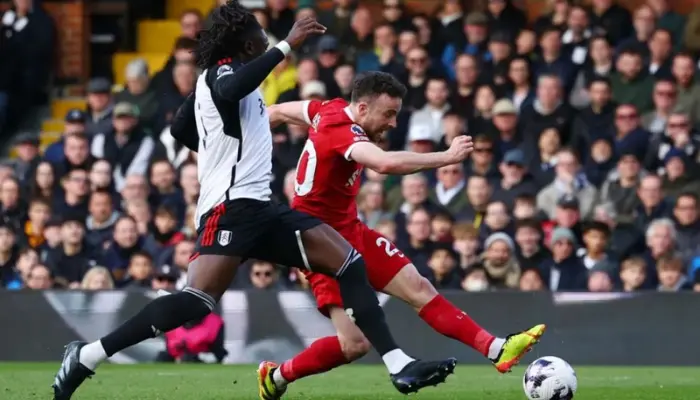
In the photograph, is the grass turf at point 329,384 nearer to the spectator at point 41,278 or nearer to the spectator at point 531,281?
the spectator at point 531,281

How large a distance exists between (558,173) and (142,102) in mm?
4706

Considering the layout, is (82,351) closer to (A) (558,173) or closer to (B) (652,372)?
(B) (652,372)

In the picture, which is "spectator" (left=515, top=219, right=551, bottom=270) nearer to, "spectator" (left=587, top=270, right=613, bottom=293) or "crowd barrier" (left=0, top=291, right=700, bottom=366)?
"spectator" (left=587, top=270, right=613, bottom=293)

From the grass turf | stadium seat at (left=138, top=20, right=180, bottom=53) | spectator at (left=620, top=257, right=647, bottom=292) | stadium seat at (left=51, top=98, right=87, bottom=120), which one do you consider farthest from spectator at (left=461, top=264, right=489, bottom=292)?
stadium seat at (left=51, top=98, right=87, bottom=120)

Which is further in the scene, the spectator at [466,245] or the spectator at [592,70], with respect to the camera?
the spectator at [592,70]

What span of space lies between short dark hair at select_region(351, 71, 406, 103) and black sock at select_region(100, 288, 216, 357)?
145 centimetres

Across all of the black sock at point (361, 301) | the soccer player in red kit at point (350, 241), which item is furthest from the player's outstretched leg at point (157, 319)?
the soccer player in red kit at point (350, 241)

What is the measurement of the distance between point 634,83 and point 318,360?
24.0ft

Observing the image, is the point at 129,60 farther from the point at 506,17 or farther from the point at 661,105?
the point at 661,105

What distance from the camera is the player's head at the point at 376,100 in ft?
28.5

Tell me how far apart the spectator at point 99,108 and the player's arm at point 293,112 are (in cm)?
774

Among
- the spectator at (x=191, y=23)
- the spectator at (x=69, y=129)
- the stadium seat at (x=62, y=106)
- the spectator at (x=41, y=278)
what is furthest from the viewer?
the stadium seat at (x=62, y=106)

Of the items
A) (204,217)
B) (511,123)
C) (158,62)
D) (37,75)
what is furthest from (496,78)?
(204,217)

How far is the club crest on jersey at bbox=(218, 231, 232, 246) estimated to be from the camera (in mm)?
8180
